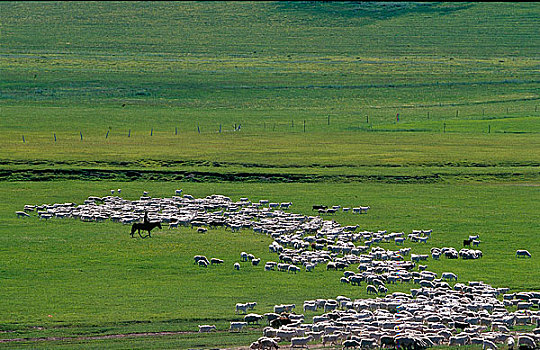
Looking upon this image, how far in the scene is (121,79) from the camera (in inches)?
4813

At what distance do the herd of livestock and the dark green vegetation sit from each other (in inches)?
44.6

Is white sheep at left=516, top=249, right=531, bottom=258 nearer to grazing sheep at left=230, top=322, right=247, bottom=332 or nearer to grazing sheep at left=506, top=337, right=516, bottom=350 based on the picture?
grazing sheep at left=506, top=337, right=516, bottom=350

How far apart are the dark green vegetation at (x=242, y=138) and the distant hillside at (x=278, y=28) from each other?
2.12ft

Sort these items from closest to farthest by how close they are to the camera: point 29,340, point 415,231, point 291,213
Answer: point 29,340 → point 415,231 → point 291,213

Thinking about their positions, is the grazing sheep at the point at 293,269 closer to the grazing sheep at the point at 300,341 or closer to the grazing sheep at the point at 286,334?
the grazing sheep at the point at 286,334

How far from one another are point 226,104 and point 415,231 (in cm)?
6867

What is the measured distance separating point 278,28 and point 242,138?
104 meters

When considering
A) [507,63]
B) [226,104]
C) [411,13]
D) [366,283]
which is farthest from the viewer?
[411,13]

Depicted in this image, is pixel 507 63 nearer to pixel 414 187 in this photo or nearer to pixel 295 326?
pixel 414 187

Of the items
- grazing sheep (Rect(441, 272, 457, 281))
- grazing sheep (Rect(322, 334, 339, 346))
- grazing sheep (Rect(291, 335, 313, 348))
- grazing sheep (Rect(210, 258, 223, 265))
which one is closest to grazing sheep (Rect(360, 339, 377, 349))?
grazing sheep (Rect(322, 334, 339, 346))

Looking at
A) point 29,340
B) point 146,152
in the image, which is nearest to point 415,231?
point 29,340

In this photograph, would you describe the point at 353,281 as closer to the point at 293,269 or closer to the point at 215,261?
the point at 293,269

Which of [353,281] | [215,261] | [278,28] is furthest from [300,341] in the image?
[278,28]

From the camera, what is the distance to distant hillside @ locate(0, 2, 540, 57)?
157 metres
